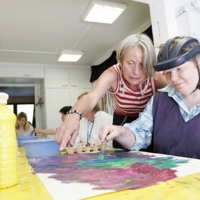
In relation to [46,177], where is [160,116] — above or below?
above

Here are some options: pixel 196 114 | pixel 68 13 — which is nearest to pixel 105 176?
pixel 196 114

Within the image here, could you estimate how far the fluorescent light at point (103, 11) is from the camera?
7.56ft

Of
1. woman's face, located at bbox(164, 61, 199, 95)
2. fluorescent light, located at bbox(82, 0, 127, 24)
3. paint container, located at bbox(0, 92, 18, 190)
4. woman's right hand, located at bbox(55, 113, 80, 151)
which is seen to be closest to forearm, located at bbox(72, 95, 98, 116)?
woman's right hand, located at bbox(55, 113, 80, 151)

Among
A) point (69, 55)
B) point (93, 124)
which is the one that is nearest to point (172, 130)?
point (93, 124)

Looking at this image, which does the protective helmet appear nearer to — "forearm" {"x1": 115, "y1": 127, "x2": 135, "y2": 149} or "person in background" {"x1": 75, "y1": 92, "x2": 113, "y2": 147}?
"forearm" {"x1": 115, "y1": 127, "x2": 135, "y2": 149}

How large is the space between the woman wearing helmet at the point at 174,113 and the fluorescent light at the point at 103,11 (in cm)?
162

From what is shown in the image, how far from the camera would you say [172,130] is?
912 mm

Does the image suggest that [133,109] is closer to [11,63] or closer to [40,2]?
[40,2]

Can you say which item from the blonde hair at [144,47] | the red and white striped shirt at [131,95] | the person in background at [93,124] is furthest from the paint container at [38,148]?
the person in background at [93,124]

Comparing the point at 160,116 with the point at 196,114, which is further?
the point at 160,116

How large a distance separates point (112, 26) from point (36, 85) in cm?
270

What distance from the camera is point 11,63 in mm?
4246

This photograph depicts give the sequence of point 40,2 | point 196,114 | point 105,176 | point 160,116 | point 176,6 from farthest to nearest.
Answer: point 40,2 < point 176,6 < point 160,116 < point 196,114 < point 105,176

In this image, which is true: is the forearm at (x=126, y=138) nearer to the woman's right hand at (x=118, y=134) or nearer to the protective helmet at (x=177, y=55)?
the woman's right hand at (x=118, y=134)
